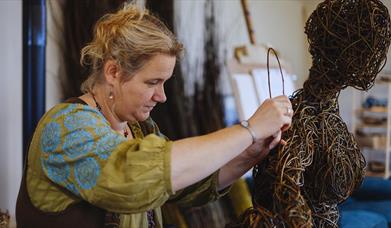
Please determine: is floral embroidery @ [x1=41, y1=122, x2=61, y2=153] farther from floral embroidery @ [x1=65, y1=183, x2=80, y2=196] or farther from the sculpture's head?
the sculpture's head

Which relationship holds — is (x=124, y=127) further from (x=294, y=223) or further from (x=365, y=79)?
(x=365, y=79)

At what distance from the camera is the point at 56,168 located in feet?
2.98

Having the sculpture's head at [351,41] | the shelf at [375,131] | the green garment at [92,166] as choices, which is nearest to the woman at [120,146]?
the green garment at [92,166]

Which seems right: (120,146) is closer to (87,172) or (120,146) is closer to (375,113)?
(87,172)

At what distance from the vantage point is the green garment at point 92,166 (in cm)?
83

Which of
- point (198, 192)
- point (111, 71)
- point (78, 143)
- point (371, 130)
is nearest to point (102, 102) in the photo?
point (111, 71)

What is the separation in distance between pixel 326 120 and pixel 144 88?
0.41 meters

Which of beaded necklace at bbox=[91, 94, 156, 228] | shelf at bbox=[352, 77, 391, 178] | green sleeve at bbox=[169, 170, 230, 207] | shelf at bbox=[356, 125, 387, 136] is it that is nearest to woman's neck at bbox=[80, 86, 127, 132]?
beaded necklace at bbox=[91, 94, 156, 228]

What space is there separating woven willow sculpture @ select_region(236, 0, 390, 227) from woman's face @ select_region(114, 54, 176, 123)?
279mm

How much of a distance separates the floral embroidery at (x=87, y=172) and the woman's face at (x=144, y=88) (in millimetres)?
187

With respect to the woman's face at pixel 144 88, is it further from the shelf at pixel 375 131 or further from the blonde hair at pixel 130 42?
the shelf at pixel 375 131

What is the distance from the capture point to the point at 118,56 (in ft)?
3.21

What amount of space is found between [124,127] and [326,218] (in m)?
0.50

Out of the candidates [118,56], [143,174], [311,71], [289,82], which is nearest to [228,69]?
[289,82]
